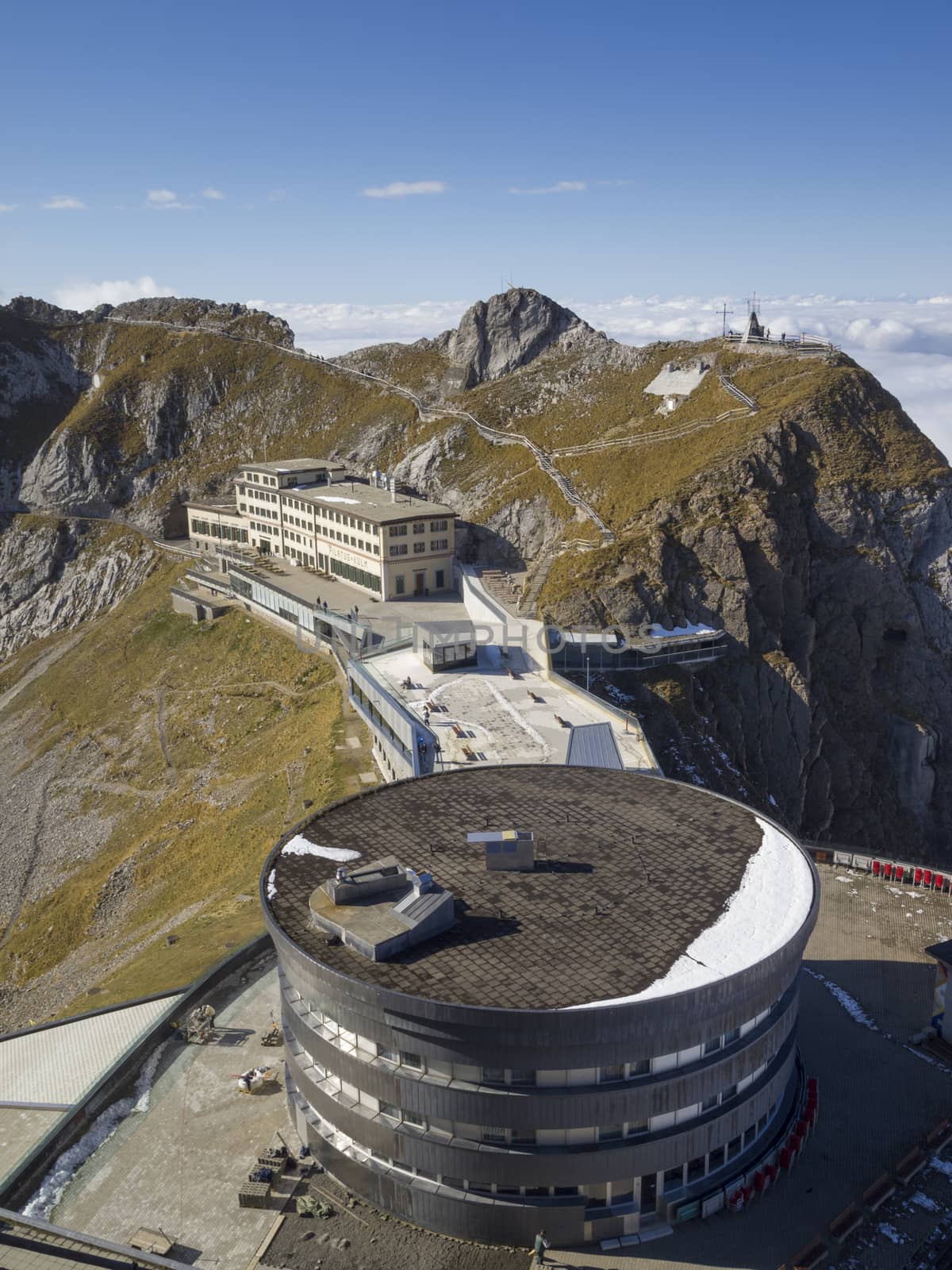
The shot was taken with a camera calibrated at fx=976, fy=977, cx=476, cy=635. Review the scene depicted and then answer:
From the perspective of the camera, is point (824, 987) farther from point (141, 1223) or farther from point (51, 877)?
point (51, 877)

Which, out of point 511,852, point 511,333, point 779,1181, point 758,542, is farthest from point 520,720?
point 511,333

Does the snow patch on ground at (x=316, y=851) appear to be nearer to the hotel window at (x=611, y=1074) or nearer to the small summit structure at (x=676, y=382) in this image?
the hotel window at (x=611, y=1074)

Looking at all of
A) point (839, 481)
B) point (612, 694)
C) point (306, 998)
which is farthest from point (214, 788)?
point (839, 481)

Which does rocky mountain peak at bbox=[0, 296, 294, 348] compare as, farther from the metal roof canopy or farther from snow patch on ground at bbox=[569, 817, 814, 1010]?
snow patch on ground at bbox=[569, 817, 814, 1010]

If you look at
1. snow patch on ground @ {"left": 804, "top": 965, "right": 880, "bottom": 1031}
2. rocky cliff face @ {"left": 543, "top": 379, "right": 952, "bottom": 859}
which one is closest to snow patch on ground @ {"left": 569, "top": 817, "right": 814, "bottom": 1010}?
snow patch on ground @ {"left": 804, "top": 965, "right": 880, "bottom": 1031}

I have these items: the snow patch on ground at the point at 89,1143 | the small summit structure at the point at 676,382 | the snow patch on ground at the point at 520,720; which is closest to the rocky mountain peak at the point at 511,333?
the small summit structure at the point at 676,382

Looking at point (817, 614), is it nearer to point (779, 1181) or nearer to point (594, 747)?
point (594, 747)
